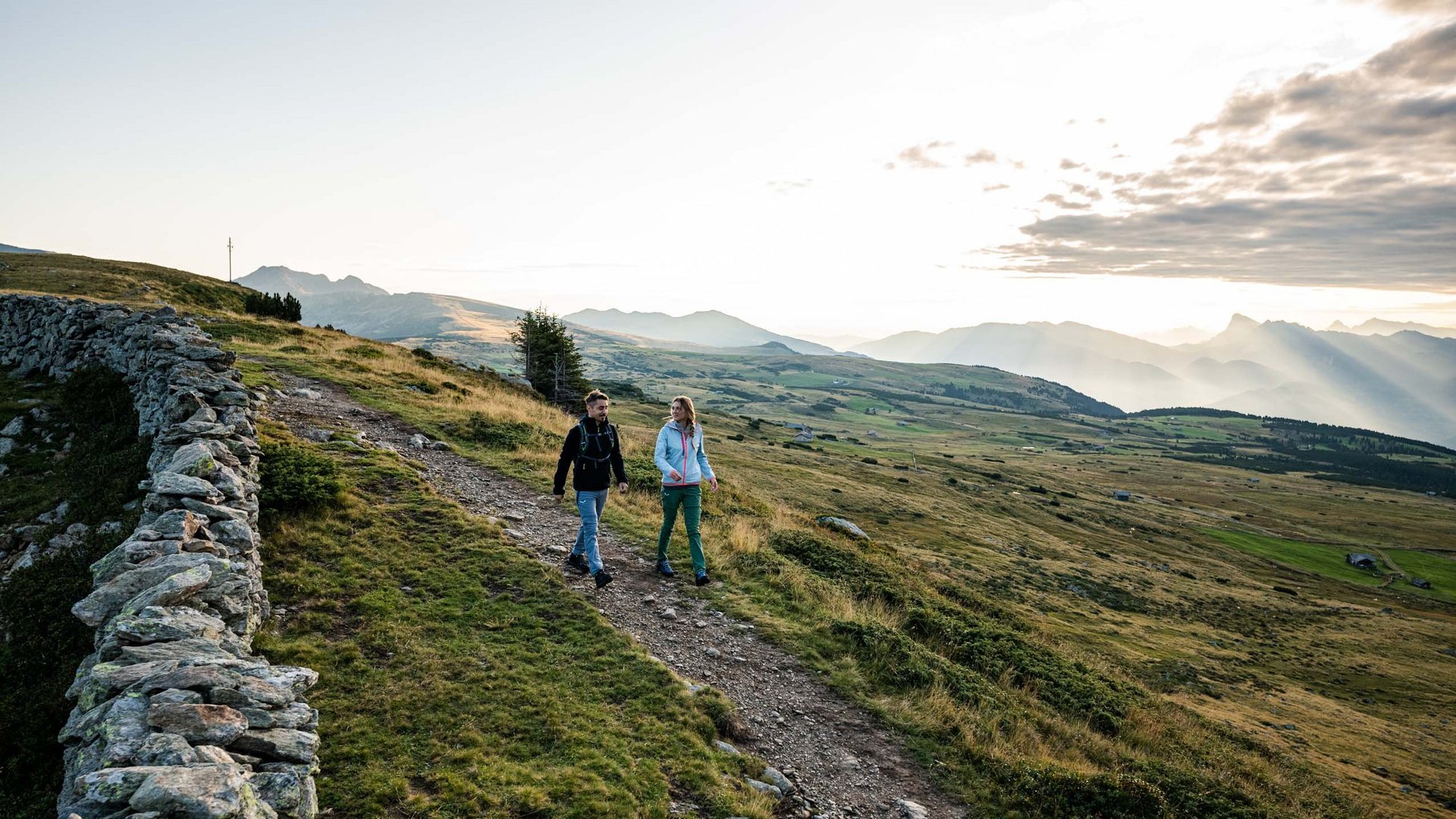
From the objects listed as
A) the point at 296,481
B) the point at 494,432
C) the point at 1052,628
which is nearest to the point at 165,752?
the point at 296,481

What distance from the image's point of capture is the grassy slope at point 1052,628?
37.9ft

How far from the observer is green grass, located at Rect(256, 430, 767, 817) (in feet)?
23.3

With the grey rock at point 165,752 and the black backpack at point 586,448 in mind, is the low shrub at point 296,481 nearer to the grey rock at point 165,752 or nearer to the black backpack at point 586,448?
the black backpack at point 586,448

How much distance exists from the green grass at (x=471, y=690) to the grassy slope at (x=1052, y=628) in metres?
4.07

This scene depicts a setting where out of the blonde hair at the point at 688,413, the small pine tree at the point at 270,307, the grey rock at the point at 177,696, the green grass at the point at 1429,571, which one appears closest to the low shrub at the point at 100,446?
the grey rock at the point at 177,696

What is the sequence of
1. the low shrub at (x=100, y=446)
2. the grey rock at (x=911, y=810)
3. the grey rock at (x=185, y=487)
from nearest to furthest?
the grey rock at (x=911, y=810)
the grey rock at (x=185, y=487)
the low shrub at (x=100, y=446)

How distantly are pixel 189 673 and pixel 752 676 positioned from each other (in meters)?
8.07

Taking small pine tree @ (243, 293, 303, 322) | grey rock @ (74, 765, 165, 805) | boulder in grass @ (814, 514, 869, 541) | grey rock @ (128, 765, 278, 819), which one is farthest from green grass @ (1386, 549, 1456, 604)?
small pine tree @ (243, 293, 303, 322)

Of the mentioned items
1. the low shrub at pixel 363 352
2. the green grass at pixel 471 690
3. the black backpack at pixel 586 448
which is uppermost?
the low shrub at pixel 363 352

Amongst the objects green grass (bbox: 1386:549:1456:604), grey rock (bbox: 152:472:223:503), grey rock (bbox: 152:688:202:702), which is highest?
grey rock (bbox: 152:472:223:503)

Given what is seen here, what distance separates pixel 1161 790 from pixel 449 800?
35.0ft

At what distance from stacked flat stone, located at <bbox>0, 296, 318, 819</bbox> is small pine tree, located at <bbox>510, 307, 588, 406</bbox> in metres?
52.7

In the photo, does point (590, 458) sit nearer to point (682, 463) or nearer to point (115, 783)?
point (682, 463)

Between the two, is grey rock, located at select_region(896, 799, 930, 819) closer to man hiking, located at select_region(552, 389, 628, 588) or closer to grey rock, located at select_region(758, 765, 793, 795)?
grey rock, located at select_region(758, 765, 793, 795)
